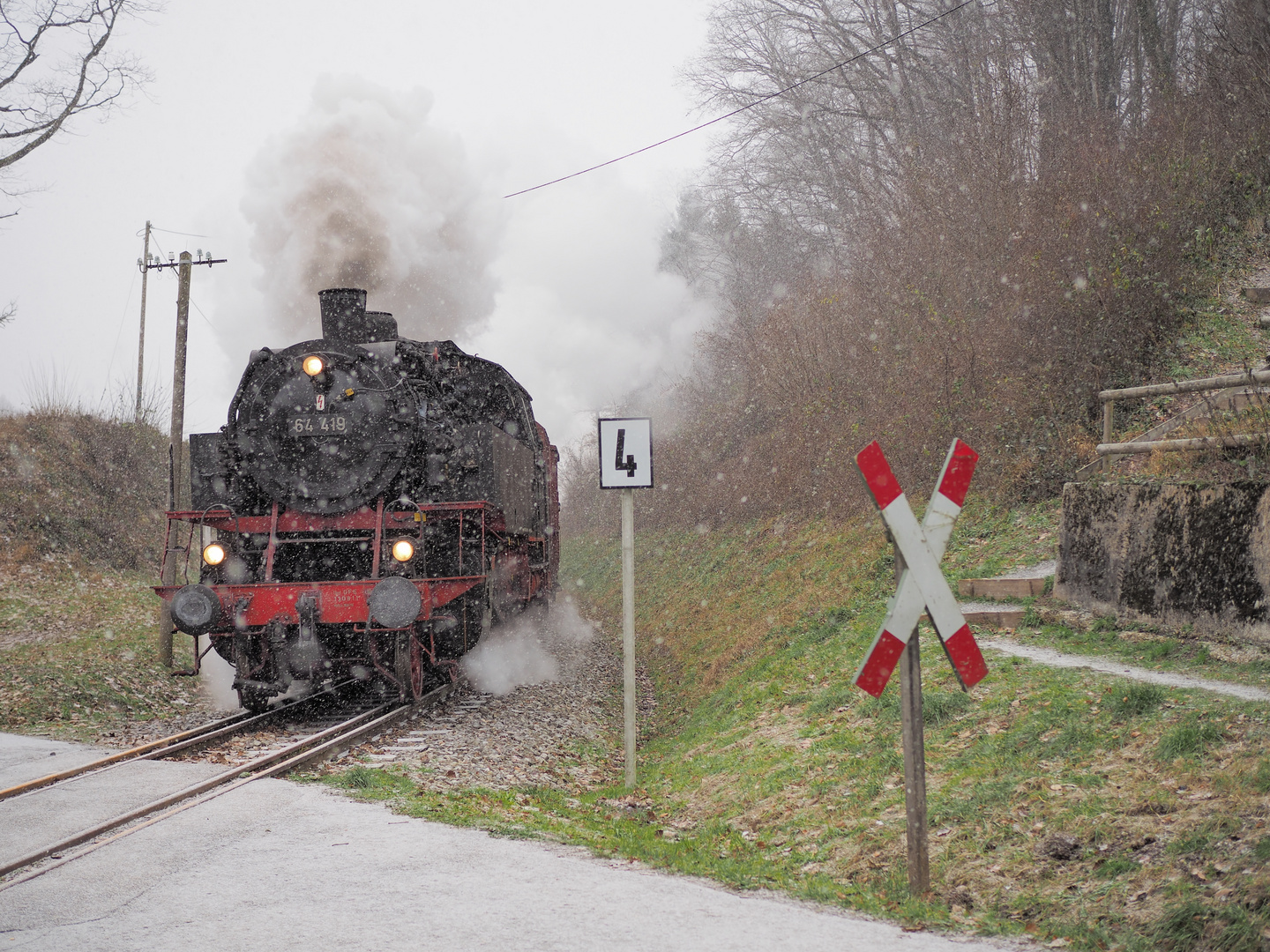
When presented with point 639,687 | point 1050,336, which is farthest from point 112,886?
point 1050,336

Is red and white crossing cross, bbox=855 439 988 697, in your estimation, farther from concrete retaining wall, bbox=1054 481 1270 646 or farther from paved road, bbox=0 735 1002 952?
concrete retaining wall, bbox=1054 481 1270 646

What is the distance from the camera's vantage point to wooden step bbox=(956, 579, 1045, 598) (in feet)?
27.5

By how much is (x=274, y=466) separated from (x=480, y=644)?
10.3 ft

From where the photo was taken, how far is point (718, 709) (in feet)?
30.1

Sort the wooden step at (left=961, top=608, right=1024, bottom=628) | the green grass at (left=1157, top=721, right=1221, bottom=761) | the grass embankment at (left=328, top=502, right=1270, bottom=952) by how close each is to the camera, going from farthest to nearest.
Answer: the wooden step at (left=961, top=608, right=1024, bottom=628), the green grass at (left=1157, top=721, right=1221, bottom=761), the grass embankment at (left=328, top=502, right=1270, bottom=952)

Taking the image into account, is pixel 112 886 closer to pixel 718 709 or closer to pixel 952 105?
pixel 718 709

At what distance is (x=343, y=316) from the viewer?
34.2 feet

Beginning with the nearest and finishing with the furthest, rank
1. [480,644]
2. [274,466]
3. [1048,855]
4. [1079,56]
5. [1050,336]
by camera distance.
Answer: [1048,855] < [274,466] < [480,644] < [1050,336] < [1079,56]

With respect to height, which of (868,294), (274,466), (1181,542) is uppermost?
Answer: (868,294)

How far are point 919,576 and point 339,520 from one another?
671 centimetres

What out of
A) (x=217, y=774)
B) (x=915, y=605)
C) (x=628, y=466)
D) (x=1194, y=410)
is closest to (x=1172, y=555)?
(x=1194, y=410)

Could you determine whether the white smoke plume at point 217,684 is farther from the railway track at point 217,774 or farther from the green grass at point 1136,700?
the green grass at point 1136,700

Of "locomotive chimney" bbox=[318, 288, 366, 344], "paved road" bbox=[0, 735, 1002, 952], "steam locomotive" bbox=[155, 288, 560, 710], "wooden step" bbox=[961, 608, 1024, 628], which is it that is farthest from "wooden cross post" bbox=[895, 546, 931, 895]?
"locomotive chimney" bbox=[318, 288, 366, 344]

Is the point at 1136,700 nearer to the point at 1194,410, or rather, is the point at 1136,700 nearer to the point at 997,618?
the point at 997,618
